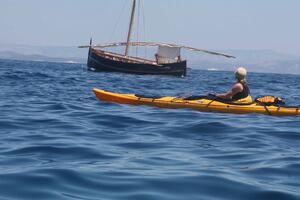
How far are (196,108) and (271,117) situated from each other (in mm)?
2166

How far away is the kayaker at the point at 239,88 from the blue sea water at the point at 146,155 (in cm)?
80

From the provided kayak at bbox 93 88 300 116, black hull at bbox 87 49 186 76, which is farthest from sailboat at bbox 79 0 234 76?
kayak at bbox 93 88 300 116

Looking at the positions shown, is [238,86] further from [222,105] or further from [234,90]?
[222,105]

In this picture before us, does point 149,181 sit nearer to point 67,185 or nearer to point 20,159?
point 67,185

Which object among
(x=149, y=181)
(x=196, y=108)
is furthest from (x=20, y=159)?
(x=196, y=108)

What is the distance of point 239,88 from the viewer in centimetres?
1494

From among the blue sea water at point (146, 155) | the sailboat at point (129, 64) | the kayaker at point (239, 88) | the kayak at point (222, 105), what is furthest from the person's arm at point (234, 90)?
the sailboat at point (129, 64)

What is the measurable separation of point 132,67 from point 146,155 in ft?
164

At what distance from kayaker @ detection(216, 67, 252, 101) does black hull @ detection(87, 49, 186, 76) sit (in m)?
43.0

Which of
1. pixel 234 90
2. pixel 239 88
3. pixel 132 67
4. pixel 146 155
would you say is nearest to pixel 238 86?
pixel 239 88

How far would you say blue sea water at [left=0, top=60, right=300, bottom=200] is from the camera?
6234 mm

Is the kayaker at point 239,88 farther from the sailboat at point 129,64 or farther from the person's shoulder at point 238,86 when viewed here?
the sailboat at point 129,64

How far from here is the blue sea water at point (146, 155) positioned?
20.5 feet

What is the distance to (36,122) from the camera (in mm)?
12195
